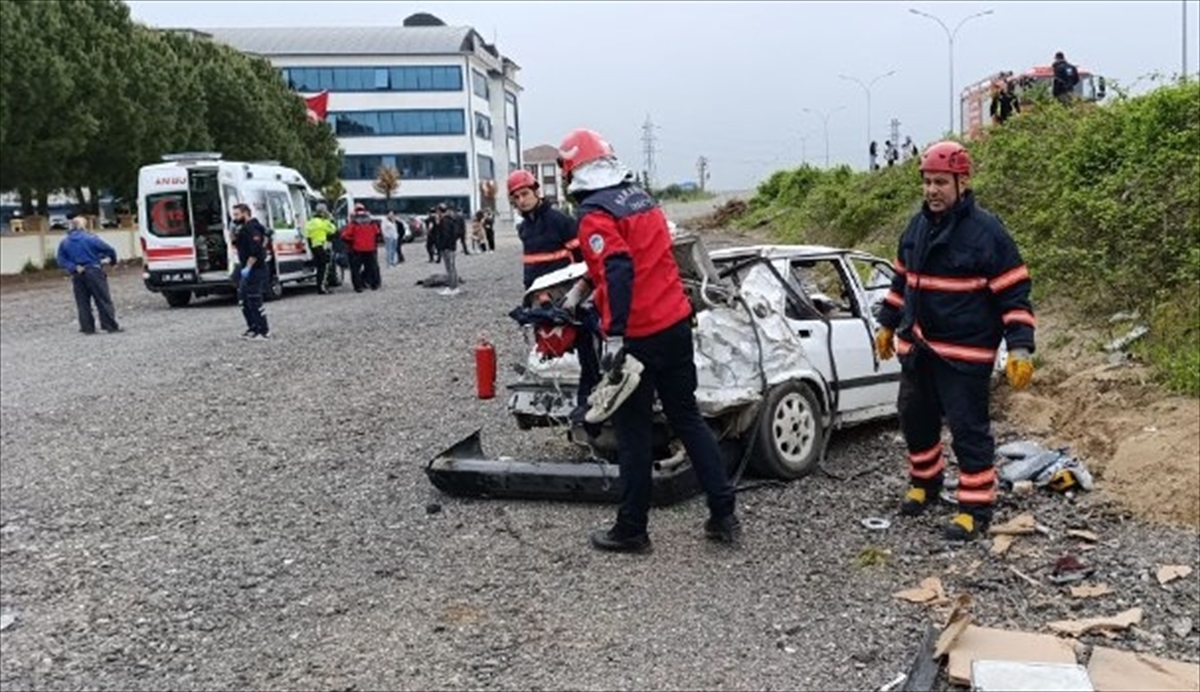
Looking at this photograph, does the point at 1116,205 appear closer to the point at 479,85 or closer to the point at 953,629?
the point at 953,629

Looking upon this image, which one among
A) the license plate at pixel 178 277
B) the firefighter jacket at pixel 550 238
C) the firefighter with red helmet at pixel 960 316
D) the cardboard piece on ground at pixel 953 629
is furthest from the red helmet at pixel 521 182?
the license plate at pixel 178 277

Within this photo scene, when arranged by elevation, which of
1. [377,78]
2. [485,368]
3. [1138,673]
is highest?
[377,78]

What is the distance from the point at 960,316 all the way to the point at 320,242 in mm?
17704

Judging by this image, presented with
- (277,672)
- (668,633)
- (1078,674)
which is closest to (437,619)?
(277,672)

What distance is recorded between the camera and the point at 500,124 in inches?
3644

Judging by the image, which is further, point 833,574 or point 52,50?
point 52,50

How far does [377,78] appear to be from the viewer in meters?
79.3

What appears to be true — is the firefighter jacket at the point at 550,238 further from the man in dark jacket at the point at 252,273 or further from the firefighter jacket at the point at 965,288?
the man in dark jacket at the point at 252,273

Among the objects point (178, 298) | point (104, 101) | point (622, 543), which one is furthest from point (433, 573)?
point (104, 101)

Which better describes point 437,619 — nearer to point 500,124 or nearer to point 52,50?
point 52,50

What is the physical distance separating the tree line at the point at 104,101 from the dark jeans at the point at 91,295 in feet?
47.0

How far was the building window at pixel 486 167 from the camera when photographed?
82.2 meters

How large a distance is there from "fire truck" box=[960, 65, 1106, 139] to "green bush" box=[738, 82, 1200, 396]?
4177 millimetres

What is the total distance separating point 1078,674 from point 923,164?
2.50 metres
